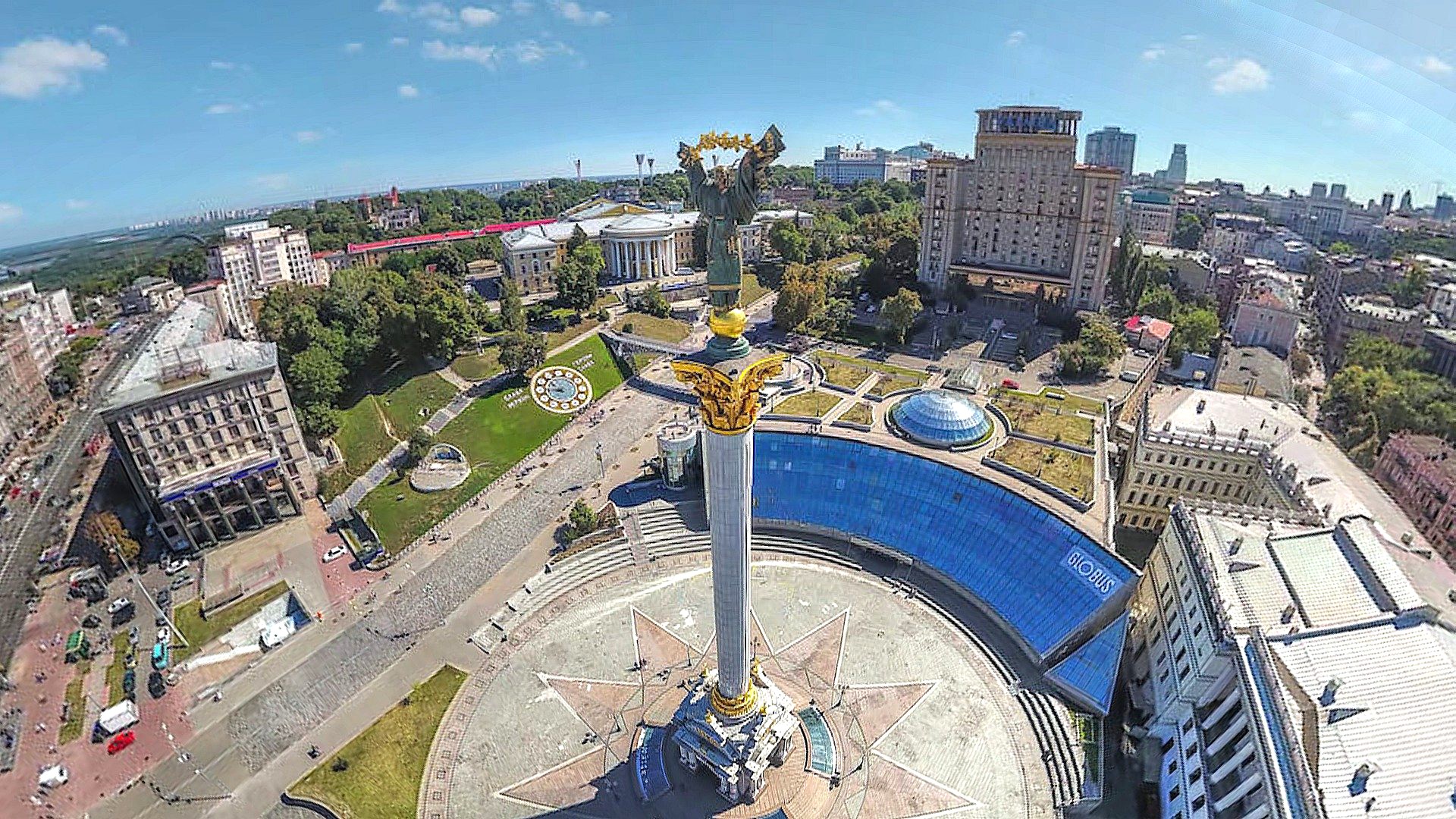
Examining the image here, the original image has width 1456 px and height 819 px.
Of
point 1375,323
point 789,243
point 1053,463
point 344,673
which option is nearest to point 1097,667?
point 1053,463

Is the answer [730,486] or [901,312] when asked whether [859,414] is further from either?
[730,486]

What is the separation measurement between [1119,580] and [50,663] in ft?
260

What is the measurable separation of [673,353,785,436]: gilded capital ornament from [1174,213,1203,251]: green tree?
215m

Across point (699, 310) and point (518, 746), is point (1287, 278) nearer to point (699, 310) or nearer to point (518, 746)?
point (699, 310)

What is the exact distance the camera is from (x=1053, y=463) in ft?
183

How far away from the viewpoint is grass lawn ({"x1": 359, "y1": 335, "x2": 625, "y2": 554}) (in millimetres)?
60250

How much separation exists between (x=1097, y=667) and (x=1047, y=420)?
28.6 metres

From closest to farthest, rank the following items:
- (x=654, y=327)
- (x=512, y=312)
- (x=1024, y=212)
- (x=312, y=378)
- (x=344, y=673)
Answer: (x=344, y=673) < (x=312, y=378) < (x=512, y=312) < (x=654, y=327) < (x=1024, y=212)

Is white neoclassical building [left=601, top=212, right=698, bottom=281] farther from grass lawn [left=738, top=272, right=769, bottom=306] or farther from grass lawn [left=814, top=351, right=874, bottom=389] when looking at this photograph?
grass lawn [left=814, top=351, right=874, bottom=389]

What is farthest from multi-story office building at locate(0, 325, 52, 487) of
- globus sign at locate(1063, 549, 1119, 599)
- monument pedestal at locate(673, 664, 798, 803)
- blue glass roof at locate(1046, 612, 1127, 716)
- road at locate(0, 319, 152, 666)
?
globus sign at locate(1063, 549, 1119, 599)

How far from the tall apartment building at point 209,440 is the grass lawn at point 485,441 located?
9.87 meters

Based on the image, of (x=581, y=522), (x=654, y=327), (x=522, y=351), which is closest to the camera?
(x=581, y=522)

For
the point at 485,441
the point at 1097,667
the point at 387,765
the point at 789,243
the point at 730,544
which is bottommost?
the point at 387,765

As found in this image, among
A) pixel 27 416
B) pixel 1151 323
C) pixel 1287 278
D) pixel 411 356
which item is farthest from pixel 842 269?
pixel 27 416
